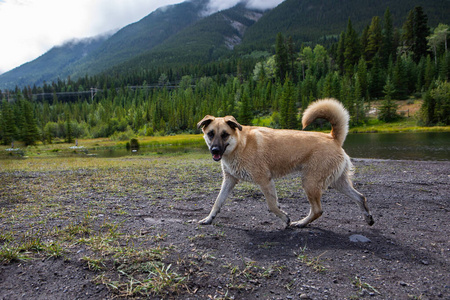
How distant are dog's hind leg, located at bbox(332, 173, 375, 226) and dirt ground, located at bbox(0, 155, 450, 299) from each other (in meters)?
0.36

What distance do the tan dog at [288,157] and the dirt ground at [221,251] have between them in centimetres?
78

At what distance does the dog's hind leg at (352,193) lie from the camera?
6.07 metres

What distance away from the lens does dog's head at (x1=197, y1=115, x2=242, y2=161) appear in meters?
5.79

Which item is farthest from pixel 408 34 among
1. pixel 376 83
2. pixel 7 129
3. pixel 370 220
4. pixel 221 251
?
pixel 7 129

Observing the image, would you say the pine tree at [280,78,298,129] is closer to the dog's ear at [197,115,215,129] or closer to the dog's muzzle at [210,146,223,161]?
the dog's ear at [197,115,215,129]

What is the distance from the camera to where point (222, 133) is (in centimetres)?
593

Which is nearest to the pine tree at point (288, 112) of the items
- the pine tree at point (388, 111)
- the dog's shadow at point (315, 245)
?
the pine tree at point (388, 111)

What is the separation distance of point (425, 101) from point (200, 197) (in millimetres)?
82268

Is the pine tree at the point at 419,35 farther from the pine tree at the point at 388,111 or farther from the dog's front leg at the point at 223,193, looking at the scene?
the dog's front leg at the point at 223,193

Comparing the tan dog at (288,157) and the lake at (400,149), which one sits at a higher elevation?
the tan dog at (288,157)

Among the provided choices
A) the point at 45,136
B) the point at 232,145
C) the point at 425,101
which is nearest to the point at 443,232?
the point at 232,145

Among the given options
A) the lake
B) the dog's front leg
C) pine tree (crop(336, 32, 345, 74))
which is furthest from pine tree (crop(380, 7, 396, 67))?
the dog's front leg

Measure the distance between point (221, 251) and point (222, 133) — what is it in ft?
8.36

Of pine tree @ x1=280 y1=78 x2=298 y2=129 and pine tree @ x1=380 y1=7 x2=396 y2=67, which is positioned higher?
pine tree @ x1=380 y1=7 x2=396 y2=67
